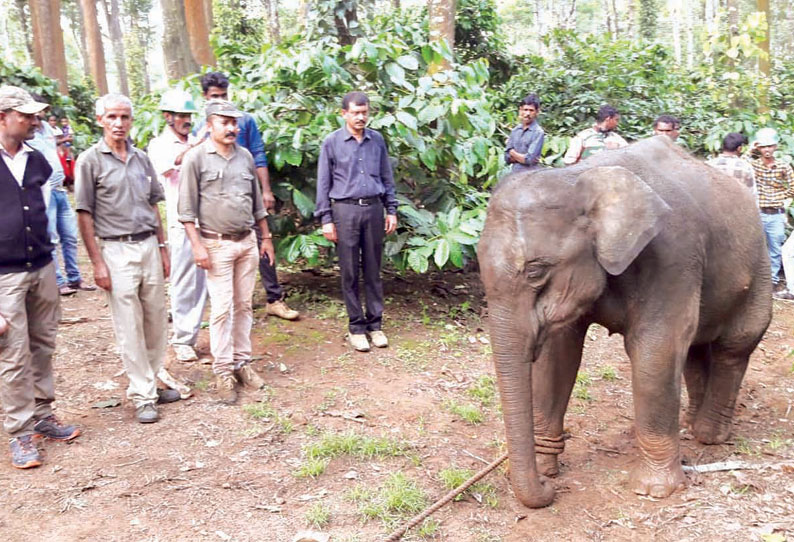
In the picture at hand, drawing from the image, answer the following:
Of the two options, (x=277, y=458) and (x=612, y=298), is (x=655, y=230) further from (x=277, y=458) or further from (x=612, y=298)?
(x=277, y=458)

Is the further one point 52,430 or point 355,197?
point 355,197

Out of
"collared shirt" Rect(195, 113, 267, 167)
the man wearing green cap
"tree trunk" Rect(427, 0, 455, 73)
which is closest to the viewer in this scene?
the man wearing green cap

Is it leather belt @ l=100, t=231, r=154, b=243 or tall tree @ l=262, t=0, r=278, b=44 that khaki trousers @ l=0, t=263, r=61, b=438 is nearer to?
leather belt @ l=100, t=231, r=154, b=243

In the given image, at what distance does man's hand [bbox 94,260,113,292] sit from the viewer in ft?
15.3

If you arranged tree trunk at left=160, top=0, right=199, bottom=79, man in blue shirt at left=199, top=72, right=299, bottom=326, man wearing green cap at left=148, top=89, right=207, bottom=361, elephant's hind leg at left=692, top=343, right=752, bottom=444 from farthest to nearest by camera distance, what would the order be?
tree trunk at left=160, top=0, right=199, bottom=79
man in blue shirt at left=199, top=72, right=299, bottom=326
man wearing green cap at left=148, top=89, right=207, bottom=361
elephant's hind leg at left=692, top=343, right=752, bottom=444

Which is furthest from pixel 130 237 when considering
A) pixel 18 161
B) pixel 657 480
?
pixel 657 480

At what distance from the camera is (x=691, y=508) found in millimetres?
3822

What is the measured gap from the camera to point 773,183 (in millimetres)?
8422

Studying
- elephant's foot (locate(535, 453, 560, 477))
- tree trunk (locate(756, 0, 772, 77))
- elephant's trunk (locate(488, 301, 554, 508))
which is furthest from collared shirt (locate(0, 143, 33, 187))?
tree trunk (locate(756, 0, 772, 77))

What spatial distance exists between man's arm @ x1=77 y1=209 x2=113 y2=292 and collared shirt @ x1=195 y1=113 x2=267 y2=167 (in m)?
1.75

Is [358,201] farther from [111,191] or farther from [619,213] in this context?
[619,213]

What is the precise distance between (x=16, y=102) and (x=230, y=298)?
1938 mm

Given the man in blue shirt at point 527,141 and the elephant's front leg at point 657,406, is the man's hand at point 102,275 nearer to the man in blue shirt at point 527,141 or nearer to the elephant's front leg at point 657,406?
the elephant's front leg at point 657,406

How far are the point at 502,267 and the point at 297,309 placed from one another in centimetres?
432
